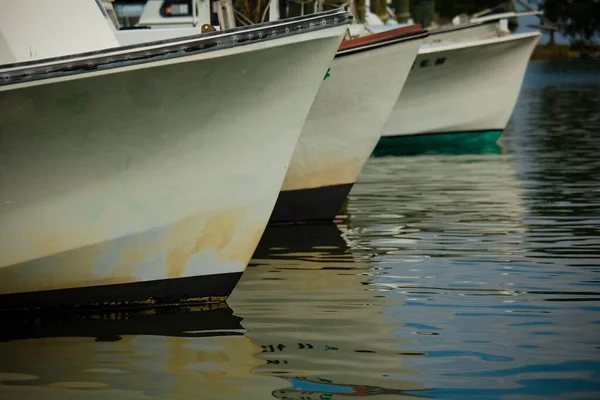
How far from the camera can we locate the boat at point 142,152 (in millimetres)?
9898

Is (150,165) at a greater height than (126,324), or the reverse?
(150,165)

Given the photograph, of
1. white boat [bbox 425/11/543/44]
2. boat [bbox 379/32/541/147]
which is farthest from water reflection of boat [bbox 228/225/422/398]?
white boat [bbox 425/11/543/44]

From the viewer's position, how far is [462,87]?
29.7 metres

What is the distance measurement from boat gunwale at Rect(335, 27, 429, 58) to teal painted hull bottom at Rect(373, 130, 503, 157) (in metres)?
Answer: 10.9

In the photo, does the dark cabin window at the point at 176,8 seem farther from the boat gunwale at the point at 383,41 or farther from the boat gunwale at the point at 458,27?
the boat gunwale at the point at 383,41

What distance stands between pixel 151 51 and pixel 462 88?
20.4 m

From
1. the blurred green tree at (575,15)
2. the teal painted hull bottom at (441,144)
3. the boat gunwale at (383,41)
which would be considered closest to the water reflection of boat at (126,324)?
the boat gunwale at (383,41)

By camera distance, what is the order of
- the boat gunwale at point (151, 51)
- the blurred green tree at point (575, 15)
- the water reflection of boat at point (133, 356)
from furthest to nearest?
the blurred green tree at point (575, 15) → the boat gunwale at point (151, 51) → the water reflection of boat at point (133, 356)

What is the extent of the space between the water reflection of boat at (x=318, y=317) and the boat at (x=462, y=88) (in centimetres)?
1439

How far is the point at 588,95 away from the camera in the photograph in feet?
183

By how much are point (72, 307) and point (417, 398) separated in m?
3.40

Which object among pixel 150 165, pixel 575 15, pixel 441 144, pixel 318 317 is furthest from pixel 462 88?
pixel 575 15

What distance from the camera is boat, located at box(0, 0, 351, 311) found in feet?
32.5

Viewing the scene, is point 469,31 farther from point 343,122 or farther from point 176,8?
point 343,122
